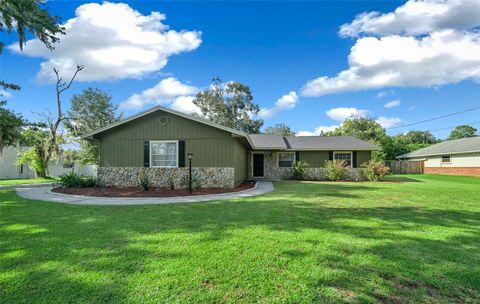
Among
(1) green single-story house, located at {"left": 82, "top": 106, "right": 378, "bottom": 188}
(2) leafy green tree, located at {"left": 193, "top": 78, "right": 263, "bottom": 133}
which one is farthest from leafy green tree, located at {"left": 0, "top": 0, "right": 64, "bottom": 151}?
(2) leafy green tree, located at {"left": 193, "top": 78, "right": 263, "bottom": 133}

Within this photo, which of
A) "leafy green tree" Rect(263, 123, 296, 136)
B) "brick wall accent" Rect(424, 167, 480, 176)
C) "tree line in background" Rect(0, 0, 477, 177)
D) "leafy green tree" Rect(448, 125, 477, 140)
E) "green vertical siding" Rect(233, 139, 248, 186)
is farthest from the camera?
"leafy green tree" Rect(263, 123, 296, 136)

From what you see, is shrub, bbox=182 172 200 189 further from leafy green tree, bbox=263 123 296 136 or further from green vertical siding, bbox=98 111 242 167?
leafy green tree, bbox=263 123 296 136

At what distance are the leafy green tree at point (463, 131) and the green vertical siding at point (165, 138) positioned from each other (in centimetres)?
5380

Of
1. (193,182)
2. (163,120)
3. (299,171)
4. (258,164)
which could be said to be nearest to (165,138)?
(163,120)

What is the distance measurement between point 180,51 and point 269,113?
24641mm

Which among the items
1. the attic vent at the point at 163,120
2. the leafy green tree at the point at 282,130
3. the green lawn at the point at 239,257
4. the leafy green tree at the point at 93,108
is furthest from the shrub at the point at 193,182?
the leafy green tree at the point at 282,130

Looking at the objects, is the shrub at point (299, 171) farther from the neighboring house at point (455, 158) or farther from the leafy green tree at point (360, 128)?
the leafy green tree at point (360, 128)

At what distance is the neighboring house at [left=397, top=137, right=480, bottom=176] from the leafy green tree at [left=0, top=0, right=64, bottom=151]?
2941 centimetres

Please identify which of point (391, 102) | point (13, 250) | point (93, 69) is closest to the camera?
point (13, 250)

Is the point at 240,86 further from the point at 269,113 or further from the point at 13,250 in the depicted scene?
the point at 13,250

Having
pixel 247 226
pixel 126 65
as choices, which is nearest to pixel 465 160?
pixel 247 226

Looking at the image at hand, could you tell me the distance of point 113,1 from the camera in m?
9.96

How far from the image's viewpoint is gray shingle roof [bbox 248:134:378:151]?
18.5 metres

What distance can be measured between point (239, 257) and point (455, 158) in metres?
29.2
